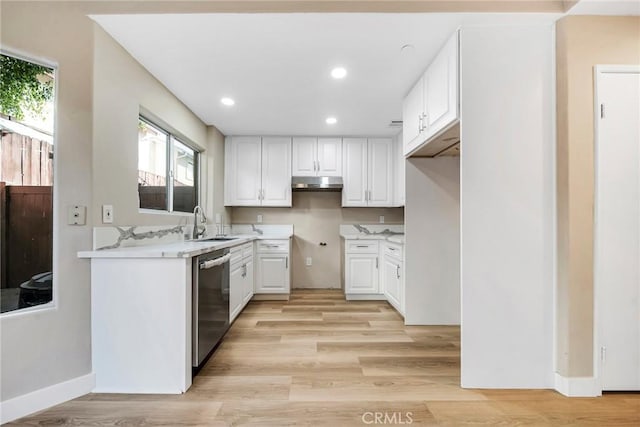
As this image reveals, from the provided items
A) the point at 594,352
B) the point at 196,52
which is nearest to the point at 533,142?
the point at 594,352

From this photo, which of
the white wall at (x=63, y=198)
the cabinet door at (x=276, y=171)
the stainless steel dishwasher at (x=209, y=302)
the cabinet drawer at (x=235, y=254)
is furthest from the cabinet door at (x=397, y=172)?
the white wall at (x=63, y=198)

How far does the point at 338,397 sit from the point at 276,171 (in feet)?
9.99

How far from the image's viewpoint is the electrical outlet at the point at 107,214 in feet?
6.19

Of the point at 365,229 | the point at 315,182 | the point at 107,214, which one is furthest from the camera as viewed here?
the point at 365,229

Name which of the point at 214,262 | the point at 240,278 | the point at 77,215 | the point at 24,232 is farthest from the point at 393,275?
the point at 24,232

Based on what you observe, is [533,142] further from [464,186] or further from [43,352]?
[43,352]

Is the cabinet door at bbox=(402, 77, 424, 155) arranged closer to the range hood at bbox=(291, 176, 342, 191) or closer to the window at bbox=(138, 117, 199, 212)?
the range hood at bbox=(291, 176, 342, 191)

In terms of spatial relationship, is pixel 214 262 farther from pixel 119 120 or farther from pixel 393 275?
pixel 393 275

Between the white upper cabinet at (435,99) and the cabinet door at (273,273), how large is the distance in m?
2.13

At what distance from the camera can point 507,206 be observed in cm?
183

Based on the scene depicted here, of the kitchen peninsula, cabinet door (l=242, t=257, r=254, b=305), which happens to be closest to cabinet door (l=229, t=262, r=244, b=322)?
cabinet door (l=242, t=257, r=254, b=305)

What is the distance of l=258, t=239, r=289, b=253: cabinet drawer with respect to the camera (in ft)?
12.8

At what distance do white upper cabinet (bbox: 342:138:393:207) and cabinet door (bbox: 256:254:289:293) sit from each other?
121cm

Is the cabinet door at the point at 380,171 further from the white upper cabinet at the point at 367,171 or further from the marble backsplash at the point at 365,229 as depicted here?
the marble backsplash at the point at 365,229
